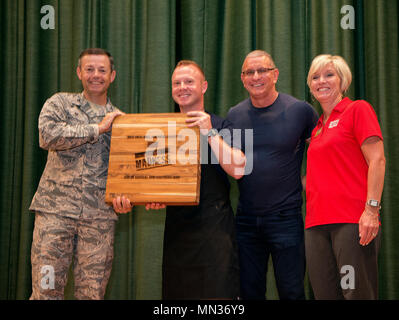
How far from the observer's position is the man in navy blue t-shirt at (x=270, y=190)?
2088 mm

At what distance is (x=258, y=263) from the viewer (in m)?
2.14

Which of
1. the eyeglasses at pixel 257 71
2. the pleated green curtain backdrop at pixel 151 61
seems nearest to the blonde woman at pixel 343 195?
the eyeglasses at pixel 257 71

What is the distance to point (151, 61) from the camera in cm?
323

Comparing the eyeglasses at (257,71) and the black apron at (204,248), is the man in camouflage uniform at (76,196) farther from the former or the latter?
the eyeglasses at (257,71)

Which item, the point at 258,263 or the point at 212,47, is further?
the point at 212,47

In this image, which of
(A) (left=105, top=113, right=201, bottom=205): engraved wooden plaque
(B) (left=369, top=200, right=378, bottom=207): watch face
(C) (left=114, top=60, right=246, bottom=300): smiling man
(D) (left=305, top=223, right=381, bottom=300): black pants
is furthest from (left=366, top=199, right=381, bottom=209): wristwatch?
(A) (left=105, top=113, right=201, bottom=205): engraved wooden plaque

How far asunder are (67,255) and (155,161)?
0.75m

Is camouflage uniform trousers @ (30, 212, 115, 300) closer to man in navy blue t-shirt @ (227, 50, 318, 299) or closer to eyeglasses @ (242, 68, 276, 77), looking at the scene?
man in navy blue t-shirt @ (227, 50, 318, 299)

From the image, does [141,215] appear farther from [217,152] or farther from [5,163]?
[217,152]

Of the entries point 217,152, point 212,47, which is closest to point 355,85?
point 212,47

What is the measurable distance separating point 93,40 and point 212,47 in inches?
39.1

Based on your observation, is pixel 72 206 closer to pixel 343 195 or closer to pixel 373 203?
pixel 343 195

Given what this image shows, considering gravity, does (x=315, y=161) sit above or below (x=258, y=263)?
above

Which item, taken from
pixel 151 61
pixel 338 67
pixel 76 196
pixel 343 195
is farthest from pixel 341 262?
pixel 151 61
